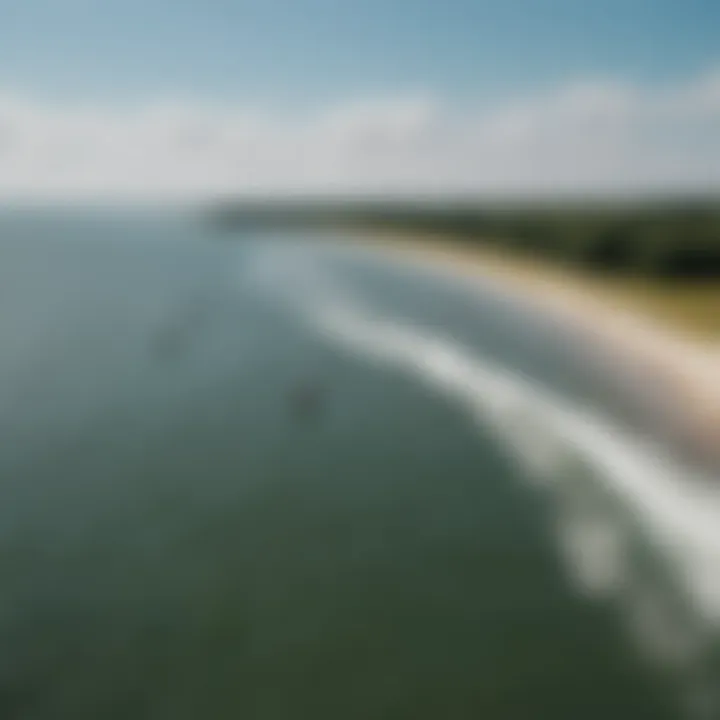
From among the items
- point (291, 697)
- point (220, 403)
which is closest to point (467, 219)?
point (220, 403)

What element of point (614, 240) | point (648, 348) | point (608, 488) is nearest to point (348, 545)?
point (608, 488)

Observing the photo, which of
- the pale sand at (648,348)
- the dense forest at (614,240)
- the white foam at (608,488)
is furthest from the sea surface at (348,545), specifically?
the dense forest at (614,240)

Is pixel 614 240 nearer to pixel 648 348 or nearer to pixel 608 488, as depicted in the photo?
pixel 648 348

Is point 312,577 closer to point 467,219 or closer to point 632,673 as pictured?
point 632,673

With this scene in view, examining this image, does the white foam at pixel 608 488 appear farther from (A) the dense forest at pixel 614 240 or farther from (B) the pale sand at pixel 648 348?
(A) the dense forest at pixel 614 240

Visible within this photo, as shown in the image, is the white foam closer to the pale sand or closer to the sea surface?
the sea surface

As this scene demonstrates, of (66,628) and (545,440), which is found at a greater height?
(545,440)
